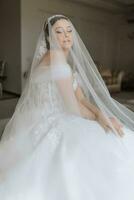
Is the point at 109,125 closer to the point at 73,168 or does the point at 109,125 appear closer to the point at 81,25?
the point at 73,168

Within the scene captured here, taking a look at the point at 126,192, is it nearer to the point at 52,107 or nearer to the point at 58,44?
the point at 52,107

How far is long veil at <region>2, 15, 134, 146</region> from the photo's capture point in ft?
4.68

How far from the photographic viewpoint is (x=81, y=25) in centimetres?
602

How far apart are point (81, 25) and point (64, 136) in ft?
16.3

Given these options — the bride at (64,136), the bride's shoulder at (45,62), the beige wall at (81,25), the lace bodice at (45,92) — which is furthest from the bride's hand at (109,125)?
the beige wall at (81,25)

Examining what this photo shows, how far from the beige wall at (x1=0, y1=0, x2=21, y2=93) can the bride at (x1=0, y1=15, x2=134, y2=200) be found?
384 cm

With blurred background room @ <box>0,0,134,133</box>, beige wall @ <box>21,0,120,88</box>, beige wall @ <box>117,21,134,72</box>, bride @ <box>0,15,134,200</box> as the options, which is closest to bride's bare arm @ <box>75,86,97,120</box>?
bride @ <box>0,15,134,200</box>

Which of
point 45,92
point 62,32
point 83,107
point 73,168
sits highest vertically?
point 62,32

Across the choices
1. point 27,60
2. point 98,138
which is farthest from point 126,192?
point 27,60

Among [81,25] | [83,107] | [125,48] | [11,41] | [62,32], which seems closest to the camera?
[62,32]

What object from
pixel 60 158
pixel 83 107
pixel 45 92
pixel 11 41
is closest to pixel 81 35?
pixel 11 41

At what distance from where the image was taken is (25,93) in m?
1.59

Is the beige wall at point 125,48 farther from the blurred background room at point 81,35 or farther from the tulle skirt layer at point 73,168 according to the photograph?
the tulle skirt layer at point 73,168

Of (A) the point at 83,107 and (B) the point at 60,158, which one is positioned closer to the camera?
(B) the point at 60,158
